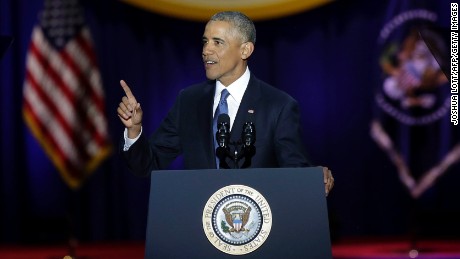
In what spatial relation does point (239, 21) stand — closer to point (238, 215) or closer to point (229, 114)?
point (229, 114)

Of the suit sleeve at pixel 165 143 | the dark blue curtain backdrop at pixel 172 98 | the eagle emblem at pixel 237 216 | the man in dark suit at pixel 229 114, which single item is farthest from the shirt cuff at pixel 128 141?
the dark blue curtain backdrop at pixel 172 98

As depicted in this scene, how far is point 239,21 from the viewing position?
2768 mm

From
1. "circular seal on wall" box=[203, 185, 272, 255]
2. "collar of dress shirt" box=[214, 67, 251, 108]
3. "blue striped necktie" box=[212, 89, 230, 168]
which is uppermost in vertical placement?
"collar of dress shirt" box=[214, 67, 251, 108]

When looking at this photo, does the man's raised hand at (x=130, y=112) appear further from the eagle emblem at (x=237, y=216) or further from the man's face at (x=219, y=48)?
the eagle emblem at (x=237, y=216)

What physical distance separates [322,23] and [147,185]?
288 centimetres

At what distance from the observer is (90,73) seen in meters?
7.70

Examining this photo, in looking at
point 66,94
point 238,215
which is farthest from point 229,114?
point 66,94

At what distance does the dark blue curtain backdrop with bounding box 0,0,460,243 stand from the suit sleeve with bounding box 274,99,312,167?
4872 mm

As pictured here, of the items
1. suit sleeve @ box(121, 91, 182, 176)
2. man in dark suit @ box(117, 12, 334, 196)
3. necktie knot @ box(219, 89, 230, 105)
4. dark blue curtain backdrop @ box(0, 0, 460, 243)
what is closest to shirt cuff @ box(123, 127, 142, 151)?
man in dark suit @ box(117, 12, 334, 196)

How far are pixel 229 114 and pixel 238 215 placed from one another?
0.61 m

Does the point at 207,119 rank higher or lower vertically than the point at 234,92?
lower

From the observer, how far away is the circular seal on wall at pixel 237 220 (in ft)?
7.27

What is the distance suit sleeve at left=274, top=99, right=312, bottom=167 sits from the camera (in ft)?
8.71

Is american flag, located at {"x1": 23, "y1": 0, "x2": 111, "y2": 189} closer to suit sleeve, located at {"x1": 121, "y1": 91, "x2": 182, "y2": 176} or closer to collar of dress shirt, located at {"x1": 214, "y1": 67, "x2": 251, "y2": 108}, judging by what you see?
suit sleeve, located at {"x1": 121, "y1": 91, "x2": 182, "y2": 176}
